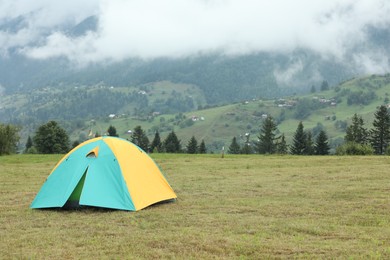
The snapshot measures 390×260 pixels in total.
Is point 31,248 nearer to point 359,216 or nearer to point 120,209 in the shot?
point 120,209

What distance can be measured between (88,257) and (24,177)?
16158mm

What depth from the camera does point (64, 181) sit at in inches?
609

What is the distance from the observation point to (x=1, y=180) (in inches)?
899

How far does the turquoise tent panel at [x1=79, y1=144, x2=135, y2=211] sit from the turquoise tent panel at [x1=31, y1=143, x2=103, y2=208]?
15.8 inches

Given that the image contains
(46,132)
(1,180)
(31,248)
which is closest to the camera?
(31,248)

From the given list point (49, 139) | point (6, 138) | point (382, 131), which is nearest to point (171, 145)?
point (49, 139)

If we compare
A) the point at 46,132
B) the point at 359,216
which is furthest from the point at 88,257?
the point at 46,132

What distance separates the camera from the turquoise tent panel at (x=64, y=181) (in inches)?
593

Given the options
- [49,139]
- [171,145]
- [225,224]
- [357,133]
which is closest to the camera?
[225,224]

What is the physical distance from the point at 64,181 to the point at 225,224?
611cm

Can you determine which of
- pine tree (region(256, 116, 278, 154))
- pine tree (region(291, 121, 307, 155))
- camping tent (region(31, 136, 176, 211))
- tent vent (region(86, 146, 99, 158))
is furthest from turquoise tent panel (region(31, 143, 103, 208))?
pine tree (region(256, 116, 278, 154))

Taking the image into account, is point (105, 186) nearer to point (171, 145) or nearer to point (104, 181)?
point (104, 181)

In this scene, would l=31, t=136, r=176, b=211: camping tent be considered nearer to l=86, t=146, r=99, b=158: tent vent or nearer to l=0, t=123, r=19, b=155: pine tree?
l=86, t=146, r=99, b=158: tent vent

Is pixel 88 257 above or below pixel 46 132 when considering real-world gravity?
below
